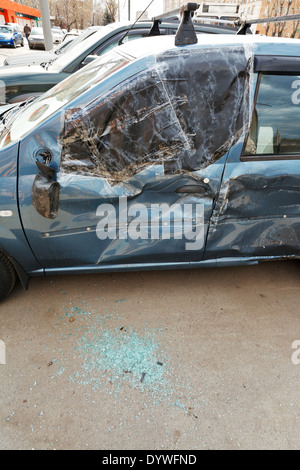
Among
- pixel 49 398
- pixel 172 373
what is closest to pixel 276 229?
pixel 172 373

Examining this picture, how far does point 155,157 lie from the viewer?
192 cm

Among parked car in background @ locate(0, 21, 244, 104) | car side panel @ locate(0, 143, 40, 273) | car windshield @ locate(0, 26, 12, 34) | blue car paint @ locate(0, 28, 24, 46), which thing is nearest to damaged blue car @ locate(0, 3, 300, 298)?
car side panel @ locate(0, 143, 40, 273)

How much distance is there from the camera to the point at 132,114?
1865 mm

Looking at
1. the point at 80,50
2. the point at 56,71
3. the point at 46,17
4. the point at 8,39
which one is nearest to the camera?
the point at 56,71

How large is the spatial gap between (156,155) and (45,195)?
73cm

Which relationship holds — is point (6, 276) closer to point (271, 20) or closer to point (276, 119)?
point (276, 119)

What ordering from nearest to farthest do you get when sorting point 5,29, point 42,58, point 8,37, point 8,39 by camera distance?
point 42,58, point 8,37, point 8,39, point 5,29

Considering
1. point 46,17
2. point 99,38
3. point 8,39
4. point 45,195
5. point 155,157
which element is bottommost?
point 45,195

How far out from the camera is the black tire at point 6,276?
2.14 meters

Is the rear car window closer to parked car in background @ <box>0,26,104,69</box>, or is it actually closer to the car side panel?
the car side panel

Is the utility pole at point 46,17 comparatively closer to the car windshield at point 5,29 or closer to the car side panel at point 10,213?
the car side panel at point 10,213

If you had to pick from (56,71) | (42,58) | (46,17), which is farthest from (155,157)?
(46,17)

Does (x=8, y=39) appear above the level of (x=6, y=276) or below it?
above

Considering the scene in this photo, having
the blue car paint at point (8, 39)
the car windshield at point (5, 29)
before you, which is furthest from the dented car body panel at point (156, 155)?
the car windshield at point (5, 29)
